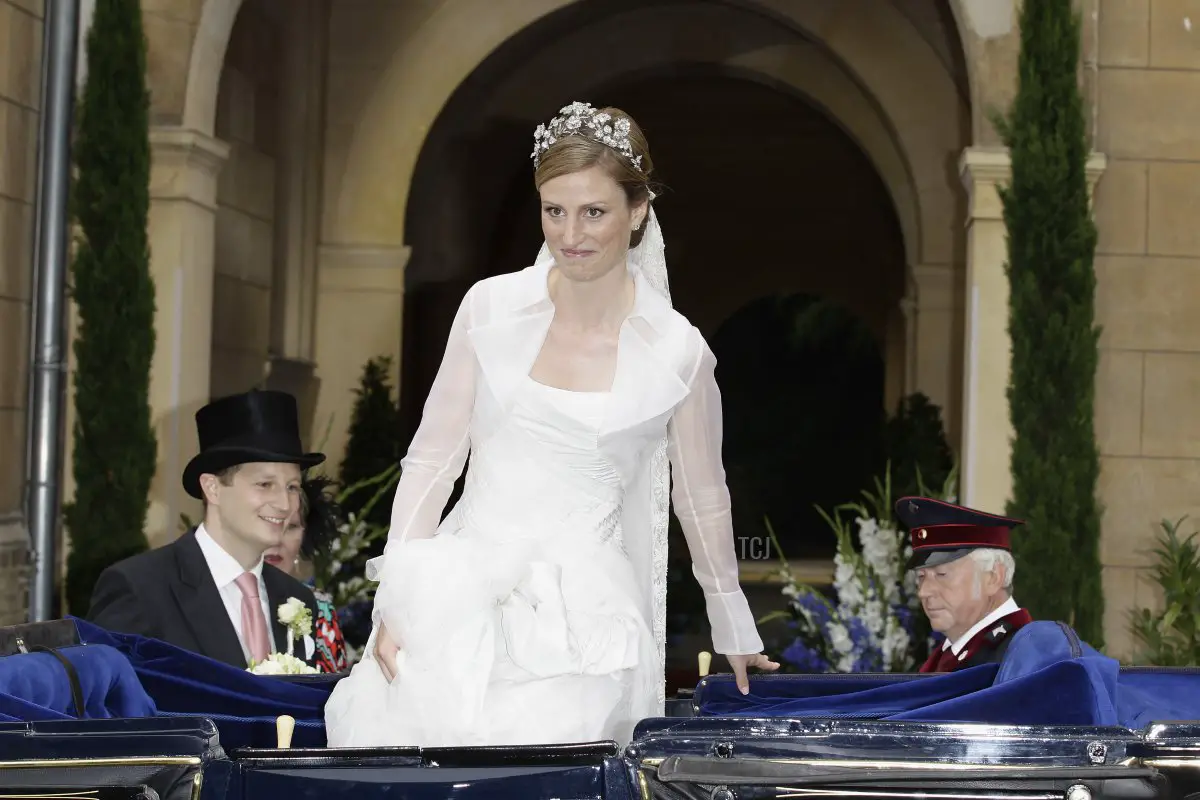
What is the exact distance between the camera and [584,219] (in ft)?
9.99

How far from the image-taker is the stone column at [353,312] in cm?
1181

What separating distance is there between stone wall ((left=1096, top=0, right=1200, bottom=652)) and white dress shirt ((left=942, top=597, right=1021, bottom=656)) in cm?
350

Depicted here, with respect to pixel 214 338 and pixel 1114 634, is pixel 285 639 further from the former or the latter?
pixel 214 338

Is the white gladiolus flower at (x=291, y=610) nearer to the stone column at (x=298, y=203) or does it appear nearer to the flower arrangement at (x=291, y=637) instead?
the flower arrangement at (x=291, y=637)

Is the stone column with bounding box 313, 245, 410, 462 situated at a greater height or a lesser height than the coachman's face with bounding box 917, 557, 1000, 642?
greater

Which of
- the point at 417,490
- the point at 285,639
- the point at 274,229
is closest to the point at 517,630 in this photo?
the point at 417,490

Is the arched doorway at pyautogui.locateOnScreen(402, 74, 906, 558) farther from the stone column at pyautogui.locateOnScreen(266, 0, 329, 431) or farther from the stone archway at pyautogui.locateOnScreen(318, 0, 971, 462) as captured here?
the stone column at pyautogui.locateOnScreen(266, 0, 329, 431)

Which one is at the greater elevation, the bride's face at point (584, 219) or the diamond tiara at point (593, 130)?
the diamond tiara at point (593, 130)

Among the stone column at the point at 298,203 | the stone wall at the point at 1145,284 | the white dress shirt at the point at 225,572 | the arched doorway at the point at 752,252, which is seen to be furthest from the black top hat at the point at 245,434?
the arched doorway at the point at 752,252

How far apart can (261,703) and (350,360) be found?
859 cm

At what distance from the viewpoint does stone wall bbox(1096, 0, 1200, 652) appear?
795 centimetres

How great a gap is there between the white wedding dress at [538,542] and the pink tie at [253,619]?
1583 millimetres

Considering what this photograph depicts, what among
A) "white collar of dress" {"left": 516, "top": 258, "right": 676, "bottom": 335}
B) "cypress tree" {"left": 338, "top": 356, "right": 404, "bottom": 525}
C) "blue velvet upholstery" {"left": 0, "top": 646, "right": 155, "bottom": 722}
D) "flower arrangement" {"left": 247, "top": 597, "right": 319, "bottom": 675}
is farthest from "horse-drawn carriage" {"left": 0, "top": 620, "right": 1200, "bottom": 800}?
"cypress tree" {"left": 338, "top": 356, "right": 404, "bottom": 525}

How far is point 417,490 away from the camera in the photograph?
10.1 ft
